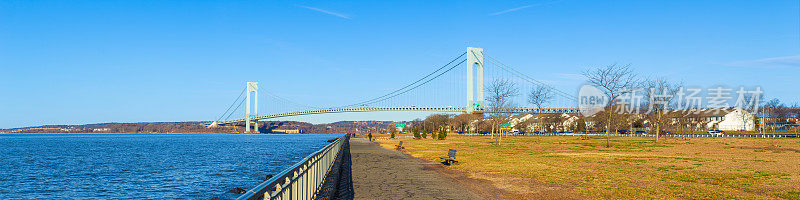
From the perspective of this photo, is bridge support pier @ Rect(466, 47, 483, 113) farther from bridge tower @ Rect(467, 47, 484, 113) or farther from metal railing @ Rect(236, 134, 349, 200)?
metal railing @ Rect(236, 134, 349, 200)

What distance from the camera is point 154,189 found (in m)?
20.3

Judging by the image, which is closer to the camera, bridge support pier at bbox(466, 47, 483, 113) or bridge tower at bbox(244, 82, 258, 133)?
bridge support pier at bbox(466, 47, 483, 113)

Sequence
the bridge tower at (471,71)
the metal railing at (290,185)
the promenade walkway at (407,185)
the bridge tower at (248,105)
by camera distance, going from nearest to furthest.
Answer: the metal railing at (290,185) → the promenade walkway at (407,185) → the bridge tower at (471,71) → the bridge tower at (248,105)

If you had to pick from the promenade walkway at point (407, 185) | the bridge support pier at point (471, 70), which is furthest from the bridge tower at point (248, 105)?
the promenade walkway at point (407, 185)

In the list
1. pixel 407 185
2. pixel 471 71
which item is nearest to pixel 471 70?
pixel 471 71

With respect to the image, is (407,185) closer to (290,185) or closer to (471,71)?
(290,185)

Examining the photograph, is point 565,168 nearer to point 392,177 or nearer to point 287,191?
point 392,177

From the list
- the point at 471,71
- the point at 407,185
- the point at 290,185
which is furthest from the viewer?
the point at 471,71

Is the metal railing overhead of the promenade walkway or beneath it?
overhead

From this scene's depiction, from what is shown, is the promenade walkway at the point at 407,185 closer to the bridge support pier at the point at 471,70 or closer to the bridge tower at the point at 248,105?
the bridge support pier at the point at 471,70

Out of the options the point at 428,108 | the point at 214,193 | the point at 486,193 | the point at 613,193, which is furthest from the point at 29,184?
the point at 428,108

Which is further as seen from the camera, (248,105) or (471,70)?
(248,105)

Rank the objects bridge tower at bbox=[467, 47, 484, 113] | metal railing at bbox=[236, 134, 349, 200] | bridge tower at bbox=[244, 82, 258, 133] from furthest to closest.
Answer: bridge tower at bbox=[244, 82, 258, 133] < bridge tower at bbox=[467, 47, 484, 113] < metal railing at bbox=[236, 134, 349, 200]

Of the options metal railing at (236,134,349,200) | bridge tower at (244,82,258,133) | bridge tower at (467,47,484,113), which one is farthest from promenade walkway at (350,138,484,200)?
bridge tower at (244,82,258,133)
